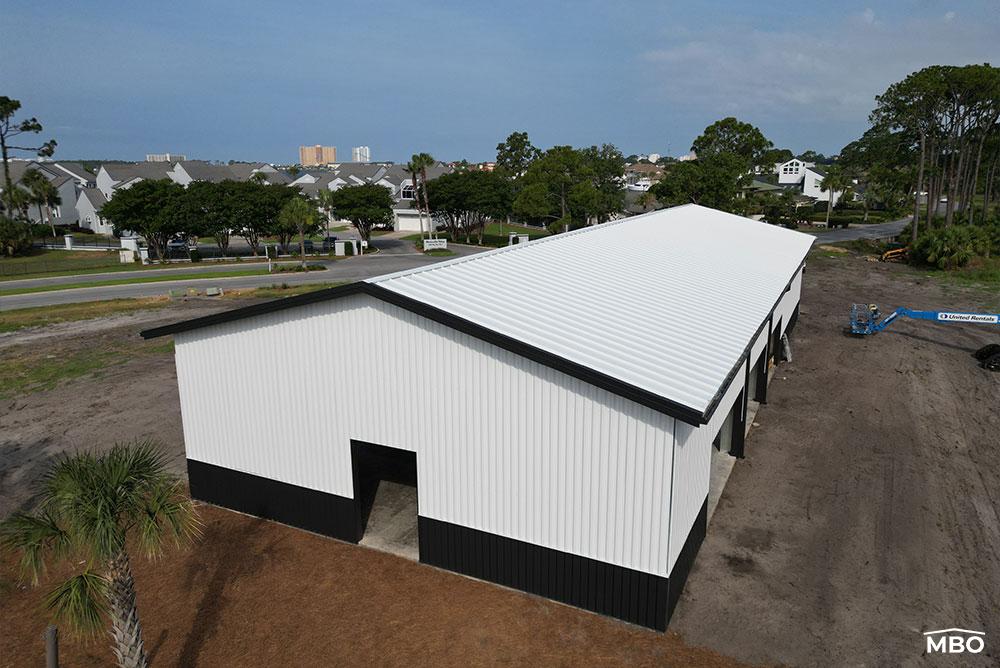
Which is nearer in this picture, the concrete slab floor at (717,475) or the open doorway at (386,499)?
the open doorway at (386,499)

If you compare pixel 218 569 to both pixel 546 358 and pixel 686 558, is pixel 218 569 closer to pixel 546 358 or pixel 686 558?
pixel 546 358

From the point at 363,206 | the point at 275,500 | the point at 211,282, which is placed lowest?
the point at 275,500

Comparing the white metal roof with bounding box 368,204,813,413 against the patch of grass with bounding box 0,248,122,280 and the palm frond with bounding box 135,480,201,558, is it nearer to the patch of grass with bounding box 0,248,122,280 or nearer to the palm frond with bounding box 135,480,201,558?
the palm frond with bounding box 135,480,201,558

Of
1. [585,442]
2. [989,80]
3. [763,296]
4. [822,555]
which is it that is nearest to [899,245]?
[989,80]

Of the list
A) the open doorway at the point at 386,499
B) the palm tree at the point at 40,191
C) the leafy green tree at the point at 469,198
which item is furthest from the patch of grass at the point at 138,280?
the open doorway at the point at 386,499

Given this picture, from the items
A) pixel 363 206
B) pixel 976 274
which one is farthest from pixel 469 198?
pixel 976 274

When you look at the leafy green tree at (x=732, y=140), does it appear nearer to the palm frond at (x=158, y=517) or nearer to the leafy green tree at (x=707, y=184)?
the leafy green tree at (x=707, y=184)

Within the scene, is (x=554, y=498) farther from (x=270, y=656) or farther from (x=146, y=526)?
(x=146, y=526)
